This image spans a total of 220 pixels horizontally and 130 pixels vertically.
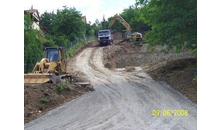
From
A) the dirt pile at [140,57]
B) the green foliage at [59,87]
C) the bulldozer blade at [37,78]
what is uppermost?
the dirt pile at [140,57]

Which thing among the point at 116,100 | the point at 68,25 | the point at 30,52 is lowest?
the point at 116,100

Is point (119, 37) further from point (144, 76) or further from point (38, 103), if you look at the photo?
point (38, 103)

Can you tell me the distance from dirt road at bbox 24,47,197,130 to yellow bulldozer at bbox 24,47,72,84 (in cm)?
199

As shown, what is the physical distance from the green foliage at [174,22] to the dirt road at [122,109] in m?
2.91

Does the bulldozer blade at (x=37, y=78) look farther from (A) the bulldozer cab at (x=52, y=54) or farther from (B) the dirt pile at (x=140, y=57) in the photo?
(B) the dirt pile at (x=140, y=57)

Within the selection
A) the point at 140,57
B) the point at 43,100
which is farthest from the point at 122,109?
the point at 140,57

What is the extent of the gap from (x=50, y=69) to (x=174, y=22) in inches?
299

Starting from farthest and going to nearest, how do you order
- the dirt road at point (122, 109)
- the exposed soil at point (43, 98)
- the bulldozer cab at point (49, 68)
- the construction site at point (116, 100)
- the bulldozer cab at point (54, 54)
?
the bulldozer cab at point (54, 54) → the bulldozer cab at point (49, 68) → the exposed soil at point (43, 98) → the construction site at point (116, 100) → the dirt road at point (122, 109)

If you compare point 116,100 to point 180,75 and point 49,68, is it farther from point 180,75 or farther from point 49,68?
point 180,75

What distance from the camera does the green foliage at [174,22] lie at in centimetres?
1641

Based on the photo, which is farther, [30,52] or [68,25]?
[68,25]

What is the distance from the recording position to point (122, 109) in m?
12.3
